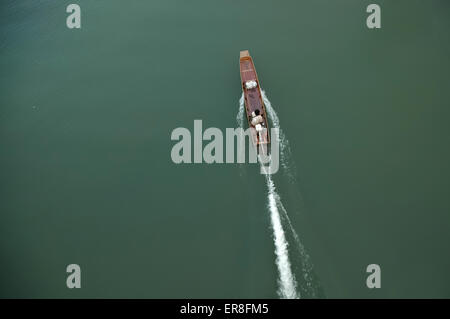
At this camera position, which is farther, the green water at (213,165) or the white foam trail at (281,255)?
the green water at (213,165)

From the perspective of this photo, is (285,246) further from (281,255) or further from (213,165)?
(213,165)

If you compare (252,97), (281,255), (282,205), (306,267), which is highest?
(252,97)

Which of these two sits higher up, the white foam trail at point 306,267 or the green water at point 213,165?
the green water at point 213,165

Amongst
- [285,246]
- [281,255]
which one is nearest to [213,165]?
[285,246]

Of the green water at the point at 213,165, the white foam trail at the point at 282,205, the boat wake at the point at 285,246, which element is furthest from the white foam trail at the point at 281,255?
the green water at the point at 213,165

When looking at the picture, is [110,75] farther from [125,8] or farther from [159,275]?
[159,275]

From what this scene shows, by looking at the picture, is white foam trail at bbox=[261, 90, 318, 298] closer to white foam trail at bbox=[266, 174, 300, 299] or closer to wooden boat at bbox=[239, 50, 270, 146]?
white foam trail at bbox=[266, 174, 300, 299]

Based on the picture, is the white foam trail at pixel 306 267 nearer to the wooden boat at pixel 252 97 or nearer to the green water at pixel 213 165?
the green water at pixel 213 165

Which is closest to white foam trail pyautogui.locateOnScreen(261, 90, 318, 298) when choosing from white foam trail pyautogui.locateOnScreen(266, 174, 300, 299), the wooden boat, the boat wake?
the boat wake

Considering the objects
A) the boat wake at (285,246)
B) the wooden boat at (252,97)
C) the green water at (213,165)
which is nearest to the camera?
the boat wake at (285,246)
